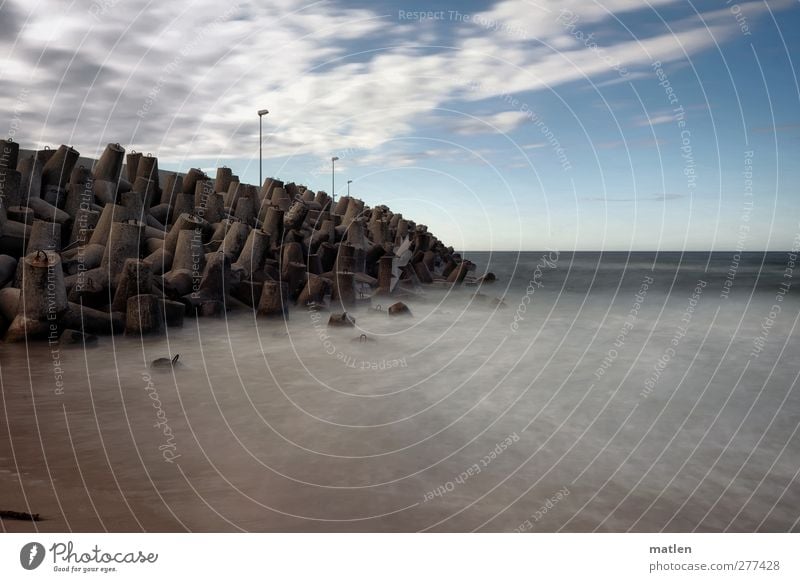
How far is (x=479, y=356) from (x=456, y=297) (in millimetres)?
7826

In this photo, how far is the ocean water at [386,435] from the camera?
11.6 feet

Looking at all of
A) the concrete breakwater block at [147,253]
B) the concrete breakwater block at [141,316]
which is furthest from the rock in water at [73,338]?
the concrete breakwater block at [141,316]

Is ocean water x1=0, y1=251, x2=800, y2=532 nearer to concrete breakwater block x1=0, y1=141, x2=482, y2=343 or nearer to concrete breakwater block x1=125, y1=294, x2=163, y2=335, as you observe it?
concrete breakwater block x1=125, y1=294, x2=163, y2=335

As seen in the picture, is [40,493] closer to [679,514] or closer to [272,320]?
[679,514]

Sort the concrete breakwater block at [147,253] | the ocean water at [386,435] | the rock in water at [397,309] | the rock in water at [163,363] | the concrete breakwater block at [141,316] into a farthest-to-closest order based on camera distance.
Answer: the rock in water at [397,309], the concrete breakwater block at [141,316], the concrete breakwater block at [147,253], the rock in water at [163,363], the ocean water at [386,435]

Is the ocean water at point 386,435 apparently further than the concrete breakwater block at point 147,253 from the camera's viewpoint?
No

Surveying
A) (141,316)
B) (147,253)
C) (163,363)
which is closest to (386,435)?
(163,363)

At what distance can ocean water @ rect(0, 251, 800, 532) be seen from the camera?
3535 millimetres

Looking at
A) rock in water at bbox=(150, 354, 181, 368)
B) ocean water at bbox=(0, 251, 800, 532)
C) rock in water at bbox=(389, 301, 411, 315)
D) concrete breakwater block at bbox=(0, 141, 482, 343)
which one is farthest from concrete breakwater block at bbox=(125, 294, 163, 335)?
rock in water at bbox=(389, 301, 411, 315)

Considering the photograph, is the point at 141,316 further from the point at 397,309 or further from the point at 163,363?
the point at 397,309

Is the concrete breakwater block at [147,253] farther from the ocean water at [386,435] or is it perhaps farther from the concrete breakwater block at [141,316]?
the ocean water at [386,435]

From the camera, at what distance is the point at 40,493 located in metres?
3.46

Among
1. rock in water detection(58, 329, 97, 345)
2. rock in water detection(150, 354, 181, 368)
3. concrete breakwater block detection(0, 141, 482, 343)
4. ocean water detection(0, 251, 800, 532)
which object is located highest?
concrete breakwater block detection(0, 141, 482, 343)

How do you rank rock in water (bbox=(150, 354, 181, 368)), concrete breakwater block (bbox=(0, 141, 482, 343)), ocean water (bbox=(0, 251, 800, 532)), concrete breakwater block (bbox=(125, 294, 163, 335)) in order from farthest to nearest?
concrete breakwater block (bbox=(125, 294, 163, 335)) < concrete breakwater block (bbox=(0, 141, 482, 343)) < rock in water (bbox=(150, 354, 181, 368)) < ocean water (bbox=(0, 251, 800, 532))
